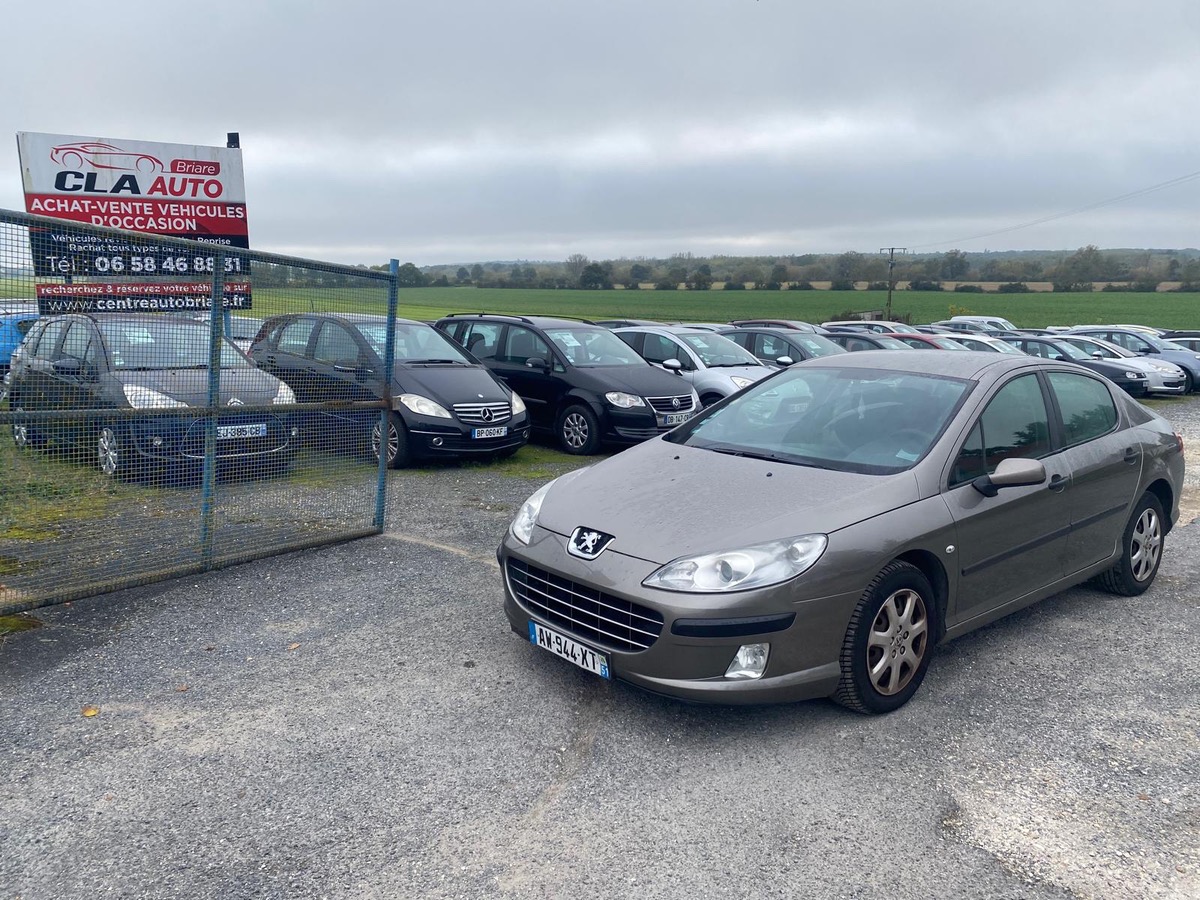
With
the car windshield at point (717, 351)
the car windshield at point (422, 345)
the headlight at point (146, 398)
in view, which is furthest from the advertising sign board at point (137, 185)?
the car windshield at point (717, 351)

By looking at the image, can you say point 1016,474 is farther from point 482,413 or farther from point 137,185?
point 137,185

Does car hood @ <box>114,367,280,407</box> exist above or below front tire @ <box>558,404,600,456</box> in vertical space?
above

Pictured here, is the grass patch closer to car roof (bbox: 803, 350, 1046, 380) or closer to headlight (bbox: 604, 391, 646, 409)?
car roof (bbox: 803, 350, 1046, 380)

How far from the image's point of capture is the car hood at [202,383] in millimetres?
5219

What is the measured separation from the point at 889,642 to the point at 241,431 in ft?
13.1

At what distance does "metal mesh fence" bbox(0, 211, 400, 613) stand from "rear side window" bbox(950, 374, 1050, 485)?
4031 mm

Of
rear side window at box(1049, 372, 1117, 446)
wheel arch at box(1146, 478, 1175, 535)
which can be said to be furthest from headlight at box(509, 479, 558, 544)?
wheel arch at box(1146, 478, 1175, 535)

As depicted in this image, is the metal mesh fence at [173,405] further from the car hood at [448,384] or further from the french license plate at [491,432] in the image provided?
the car hood at [448,384]

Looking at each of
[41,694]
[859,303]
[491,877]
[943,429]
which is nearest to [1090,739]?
[943,429]

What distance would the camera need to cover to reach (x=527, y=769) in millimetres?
3602

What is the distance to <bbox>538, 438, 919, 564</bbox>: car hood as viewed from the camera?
12.8 ft

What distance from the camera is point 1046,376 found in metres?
5.27

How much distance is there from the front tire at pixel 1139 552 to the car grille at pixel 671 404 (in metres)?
6.05

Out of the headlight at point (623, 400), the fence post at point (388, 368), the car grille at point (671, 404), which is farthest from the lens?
the car grille at point (671, 404)
